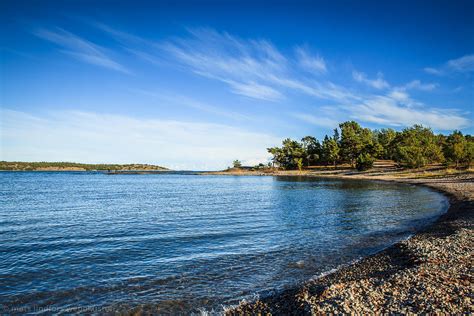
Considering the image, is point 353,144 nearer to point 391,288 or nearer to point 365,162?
point 365,162

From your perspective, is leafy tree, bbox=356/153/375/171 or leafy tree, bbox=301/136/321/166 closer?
leafy tree, bbox=356/153/375/171

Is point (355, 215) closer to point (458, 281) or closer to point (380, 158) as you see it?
point (458, 281)

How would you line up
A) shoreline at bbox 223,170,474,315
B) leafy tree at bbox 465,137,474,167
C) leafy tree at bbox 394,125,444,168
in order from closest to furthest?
shoreline at bbox 223,170,474,315
leafy tree at bbox 465,137,474,167
leafy tree at bbox 394,125,444,168

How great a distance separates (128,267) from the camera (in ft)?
53.6

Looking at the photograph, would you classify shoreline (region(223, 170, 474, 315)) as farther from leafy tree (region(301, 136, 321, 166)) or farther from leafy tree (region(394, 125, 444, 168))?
leafy tree (region(301, 136, 321, 166))

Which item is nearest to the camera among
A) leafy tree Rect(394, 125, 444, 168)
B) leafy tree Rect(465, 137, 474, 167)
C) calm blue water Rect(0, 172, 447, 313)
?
calm blue water Rect(0, 172, 447, 313)

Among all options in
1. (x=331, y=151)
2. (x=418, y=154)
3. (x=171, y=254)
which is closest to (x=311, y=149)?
(x=331, y=151)

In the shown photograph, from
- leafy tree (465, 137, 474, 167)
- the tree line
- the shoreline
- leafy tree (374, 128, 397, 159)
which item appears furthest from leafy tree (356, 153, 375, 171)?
the shoreline

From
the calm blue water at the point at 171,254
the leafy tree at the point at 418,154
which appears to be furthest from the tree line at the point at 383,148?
the calm blue water at the point at 171,254

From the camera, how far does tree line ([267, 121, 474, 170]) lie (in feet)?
370

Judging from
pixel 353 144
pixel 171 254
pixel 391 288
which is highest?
Result: pixel 353 144

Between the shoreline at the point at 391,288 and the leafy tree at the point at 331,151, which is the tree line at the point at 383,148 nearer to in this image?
the leafy tree at the point at 331,151

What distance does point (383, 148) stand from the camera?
169 m

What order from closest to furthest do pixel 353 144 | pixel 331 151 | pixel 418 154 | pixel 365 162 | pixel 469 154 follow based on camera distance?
1. pixel 469 154
2. pixel 418 154
3. pixel 365 162
4. pixel 353 144
5. pixel 331 151
